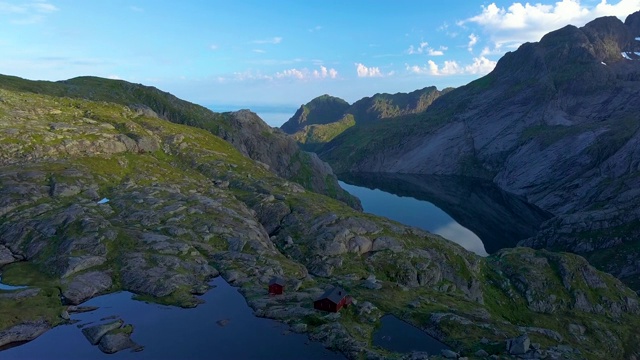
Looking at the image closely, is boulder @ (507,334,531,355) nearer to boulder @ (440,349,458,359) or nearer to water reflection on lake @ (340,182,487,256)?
boulder @ (440,349,458,359)

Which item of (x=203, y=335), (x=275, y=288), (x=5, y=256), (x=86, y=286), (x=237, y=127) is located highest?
(x=237, y=127)

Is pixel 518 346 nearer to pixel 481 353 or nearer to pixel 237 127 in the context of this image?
pixel 481 353

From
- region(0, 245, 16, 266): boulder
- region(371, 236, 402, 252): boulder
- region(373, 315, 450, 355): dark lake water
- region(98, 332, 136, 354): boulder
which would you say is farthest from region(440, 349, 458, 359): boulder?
region(0, 245, 16, 266): boulder

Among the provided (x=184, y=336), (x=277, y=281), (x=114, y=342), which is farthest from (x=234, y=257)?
(x=114, y=342)

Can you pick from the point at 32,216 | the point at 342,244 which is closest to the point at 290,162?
the point at 342,244

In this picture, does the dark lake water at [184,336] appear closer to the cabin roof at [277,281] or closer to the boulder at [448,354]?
the cabin roof at [277,281]

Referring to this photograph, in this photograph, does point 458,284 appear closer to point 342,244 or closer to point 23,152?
point 342,244
